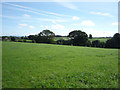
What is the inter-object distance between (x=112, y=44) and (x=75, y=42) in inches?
813

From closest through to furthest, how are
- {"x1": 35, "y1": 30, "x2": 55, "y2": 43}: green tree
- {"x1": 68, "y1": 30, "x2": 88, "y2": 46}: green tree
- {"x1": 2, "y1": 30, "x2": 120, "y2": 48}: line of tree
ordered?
{"x1": 2, "y1": 30, "x2": 120, "y2": 48}: line of tree < {"x1": 68, "y1": 30, "x2": 88, "y2": 46}: green tree < {"x1": 35, "y1": 30, "x2": 55, "y2": 43}: green tree

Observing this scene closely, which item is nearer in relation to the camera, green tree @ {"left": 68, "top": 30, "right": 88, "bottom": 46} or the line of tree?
the line of tree

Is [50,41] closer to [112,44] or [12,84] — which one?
[112,44]

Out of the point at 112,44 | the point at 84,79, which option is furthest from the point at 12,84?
the point at 112,44

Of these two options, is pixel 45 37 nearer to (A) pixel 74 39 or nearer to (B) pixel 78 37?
(A) pixel 74 39

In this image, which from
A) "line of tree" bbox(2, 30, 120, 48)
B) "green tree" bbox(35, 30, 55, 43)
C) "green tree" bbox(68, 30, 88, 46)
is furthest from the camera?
"green tree" bbox(35, 30, 55, 43)

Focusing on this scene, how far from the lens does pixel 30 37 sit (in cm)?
8044

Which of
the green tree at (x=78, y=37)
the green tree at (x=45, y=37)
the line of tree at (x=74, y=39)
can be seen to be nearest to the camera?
the line of tree at (x=74, y=39)

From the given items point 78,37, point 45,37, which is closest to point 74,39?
point 78,37

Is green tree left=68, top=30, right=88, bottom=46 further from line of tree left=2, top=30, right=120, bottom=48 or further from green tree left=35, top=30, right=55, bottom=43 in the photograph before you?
green tree left=35, top=30, right=55, bottom=43

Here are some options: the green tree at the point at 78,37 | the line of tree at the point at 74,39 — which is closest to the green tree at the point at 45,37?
the line of tree at the point at 74,39

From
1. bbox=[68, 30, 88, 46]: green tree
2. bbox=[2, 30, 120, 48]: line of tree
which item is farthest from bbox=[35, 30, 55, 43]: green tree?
bbox=[68, 30, 88, 46]: green tree

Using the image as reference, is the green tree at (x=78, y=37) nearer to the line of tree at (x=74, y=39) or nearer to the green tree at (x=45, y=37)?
the line of tree at (x=74, y=39)

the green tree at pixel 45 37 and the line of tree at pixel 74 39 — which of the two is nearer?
the line of tree at pixel 74 39
